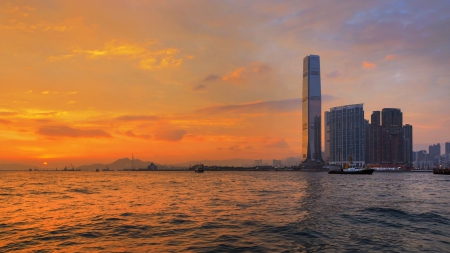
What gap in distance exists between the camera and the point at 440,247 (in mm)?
26875

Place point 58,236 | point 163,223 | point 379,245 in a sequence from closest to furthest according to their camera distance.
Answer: point 379,245
point 58,236
point 163,223

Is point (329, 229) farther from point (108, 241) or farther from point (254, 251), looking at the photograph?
point (108, 241)

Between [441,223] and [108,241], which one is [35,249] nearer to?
[108,241]

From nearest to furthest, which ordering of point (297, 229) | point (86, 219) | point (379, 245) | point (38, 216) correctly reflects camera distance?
point (379, 245)
point (297, 229)
point (86, 219)
point (38, 216)

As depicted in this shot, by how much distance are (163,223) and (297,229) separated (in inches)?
565

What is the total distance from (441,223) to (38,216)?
48.4m

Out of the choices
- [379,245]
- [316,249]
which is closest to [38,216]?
[316,249]

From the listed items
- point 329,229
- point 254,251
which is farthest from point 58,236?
point 329,229

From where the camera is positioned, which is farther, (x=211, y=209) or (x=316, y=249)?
(x=211, y=209)

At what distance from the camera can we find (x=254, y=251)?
83.0ft

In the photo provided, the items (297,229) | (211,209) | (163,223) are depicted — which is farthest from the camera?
(211,209)

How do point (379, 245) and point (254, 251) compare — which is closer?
point (254, 251)

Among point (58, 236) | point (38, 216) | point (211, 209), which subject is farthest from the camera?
point (211, 209)

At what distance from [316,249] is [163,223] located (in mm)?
17635
